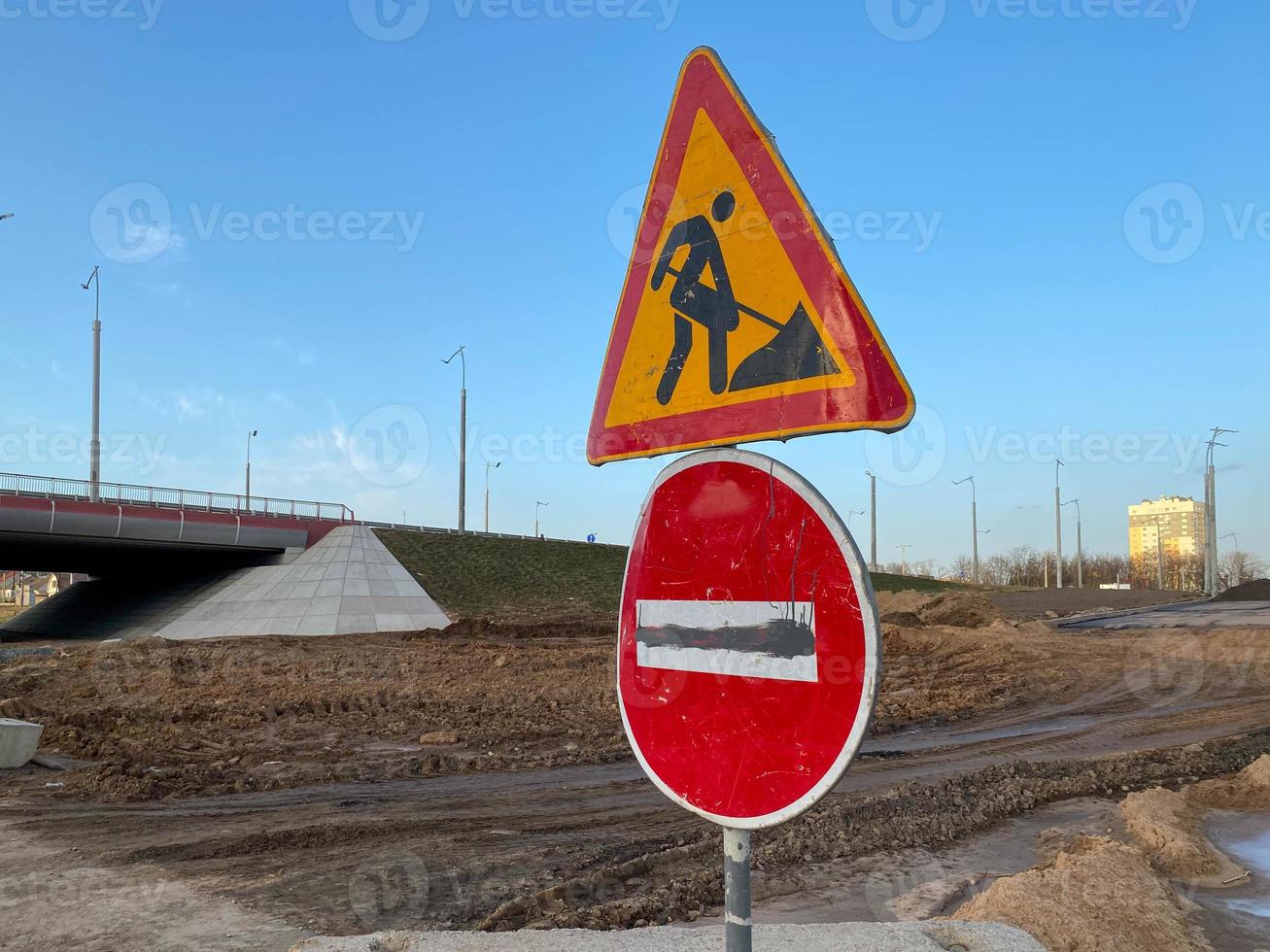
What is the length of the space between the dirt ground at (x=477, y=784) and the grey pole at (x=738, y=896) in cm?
281

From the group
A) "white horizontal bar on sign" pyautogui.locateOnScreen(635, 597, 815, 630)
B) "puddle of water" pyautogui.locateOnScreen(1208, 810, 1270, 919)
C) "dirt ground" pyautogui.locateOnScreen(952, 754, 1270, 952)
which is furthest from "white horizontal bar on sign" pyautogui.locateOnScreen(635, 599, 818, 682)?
"puddle of water" pyautogui.locateOnScreen(1208, 810, 1270, 919)

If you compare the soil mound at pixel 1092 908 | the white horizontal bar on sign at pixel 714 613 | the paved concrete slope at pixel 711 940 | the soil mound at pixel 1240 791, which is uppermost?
the white horizontal bar on sign at pixel 714 613

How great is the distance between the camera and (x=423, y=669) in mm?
18234

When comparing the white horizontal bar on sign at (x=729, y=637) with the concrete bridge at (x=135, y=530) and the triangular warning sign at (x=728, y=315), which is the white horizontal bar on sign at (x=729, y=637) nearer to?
the triangular warning sign at (x=728, y=315)

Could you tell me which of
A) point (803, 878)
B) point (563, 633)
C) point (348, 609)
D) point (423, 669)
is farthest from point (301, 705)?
point (348, 609)

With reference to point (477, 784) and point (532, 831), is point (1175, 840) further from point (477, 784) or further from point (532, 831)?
point (477, 784)

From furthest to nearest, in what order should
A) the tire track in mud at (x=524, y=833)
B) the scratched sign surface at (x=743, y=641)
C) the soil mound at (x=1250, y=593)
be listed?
1. the soil mound at (x=1250, y=593)
2. the tire track in mud at (x=524, y=833)
3. the scratched sign surface at (x=743, y=641)

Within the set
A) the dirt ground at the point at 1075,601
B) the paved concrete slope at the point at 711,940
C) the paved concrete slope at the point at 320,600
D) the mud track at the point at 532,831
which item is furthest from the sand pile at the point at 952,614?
the paved concrete slope at the point at 711,940

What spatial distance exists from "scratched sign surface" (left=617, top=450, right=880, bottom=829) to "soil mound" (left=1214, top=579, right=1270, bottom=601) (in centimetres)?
4420

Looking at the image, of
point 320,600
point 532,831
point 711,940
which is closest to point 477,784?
point 532,831

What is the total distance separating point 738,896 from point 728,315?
4.05ft

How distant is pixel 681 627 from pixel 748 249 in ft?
2.83

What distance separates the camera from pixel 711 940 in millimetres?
3102

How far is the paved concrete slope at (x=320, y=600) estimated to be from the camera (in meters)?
30.1
